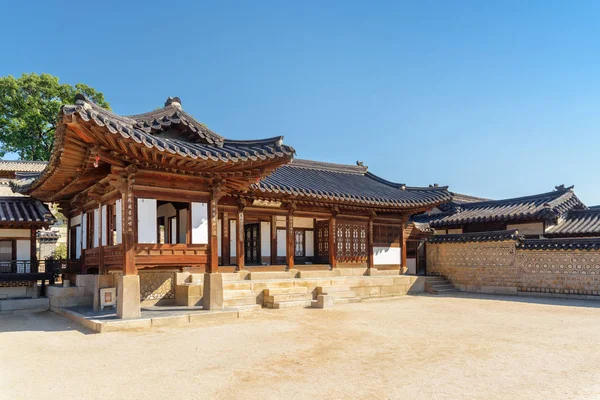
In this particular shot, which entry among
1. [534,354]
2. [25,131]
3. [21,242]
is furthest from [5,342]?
[25,131]

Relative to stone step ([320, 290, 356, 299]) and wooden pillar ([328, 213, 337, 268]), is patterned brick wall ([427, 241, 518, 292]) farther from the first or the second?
stone step ([320, 290, 356, 299])

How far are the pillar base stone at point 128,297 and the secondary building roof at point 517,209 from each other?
19.5m

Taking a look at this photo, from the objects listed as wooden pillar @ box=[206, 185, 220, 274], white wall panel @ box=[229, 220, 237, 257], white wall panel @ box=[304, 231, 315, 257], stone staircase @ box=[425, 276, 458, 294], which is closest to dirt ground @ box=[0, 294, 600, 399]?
wooden pillar @ box=[206, 185, 220, 274]

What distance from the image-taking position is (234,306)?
13406 millimetres

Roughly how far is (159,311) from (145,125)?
521cm

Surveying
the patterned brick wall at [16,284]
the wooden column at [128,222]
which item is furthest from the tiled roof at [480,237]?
the patterned brick wall at [16,284]

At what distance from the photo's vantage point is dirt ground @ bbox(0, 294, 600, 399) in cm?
580

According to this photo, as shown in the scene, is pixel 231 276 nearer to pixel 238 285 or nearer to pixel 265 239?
pixel 238 285

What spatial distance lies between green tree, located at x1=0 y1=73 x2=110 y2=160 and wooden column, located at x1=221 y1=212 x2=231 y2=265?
74.0 ft

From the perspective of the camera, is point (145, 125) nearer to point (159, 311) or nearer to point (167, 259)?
point (167, 259)

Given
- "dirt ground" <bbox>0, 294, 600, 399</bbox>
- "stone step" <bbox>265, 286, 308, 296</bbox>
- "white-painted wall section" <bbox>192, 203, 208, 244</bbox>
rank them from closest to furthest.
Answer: "dirt ground" <bbox>0, 294, 600, 399</bbox>
"white-painted wall section" <bbox>192, 203, 208, 244</bbox>
"stone step" <bbox>265, 286, 308, 296</bbox>

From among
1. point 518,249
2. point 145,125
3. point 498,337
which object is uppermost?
point 145,125

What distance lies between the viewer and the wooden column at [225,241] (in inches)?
657

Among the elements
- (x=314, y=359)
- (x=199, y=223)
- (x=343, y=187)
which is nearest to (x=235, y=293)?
(x=199, y=223)
